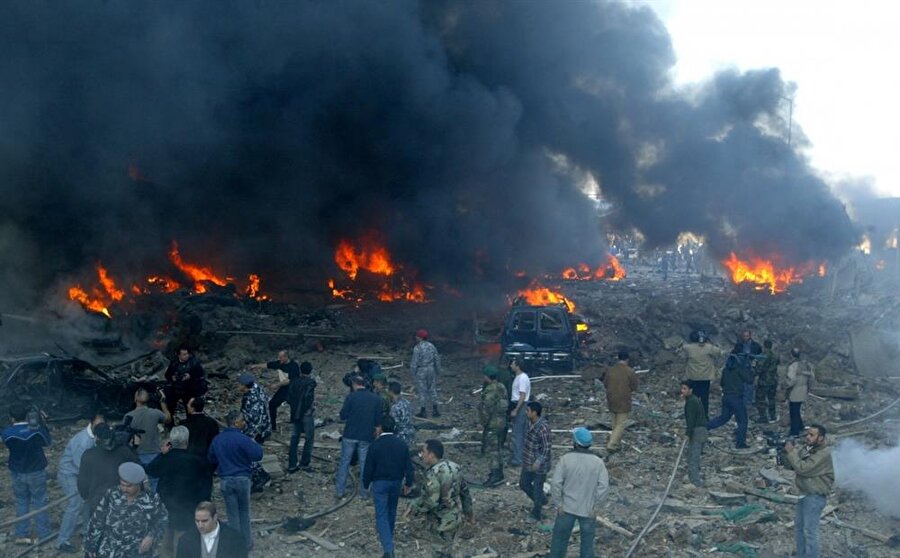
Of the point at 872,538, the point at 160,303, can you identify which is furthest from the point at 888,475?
the point at 160,303

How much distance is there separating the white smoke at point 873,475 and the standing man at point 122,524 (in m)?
8.61

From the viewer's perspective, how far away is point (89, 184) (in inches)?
926

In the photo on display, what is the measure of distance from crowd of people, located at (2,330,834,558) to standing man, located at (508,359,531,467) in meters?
0.02

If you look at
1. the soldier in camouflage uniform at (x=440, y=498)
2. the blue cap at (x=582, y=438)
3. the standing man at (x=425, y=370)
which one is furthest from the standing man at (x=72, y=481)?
the standing man at (x=425, y=370)

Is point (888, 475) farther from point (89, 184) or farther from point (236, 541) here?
point (89, 184)

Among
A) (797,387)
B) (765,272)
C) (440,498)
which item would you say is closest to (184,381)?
(440,498)

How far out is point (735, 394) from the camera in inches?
463

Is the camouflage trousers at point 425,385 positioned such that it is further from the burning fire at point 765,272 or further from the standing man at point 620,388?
the burning fire at point 765,272

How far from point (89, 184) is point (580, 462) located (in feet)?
70.1

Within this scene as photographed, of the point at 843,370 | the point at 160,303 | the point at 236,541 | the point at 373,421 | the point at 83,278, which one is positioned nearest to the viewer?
the point at 236,541

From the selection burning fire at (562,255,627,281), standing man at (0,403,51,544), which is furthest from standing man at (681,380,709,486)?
burning fire at (562,255,627,281)

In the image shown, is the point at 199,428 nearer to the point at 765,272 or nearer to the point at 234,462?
the point at 234,462

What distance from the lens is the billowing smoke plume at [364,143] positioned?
23.4 meters

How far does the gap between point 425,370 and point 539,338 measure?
4161 mm
